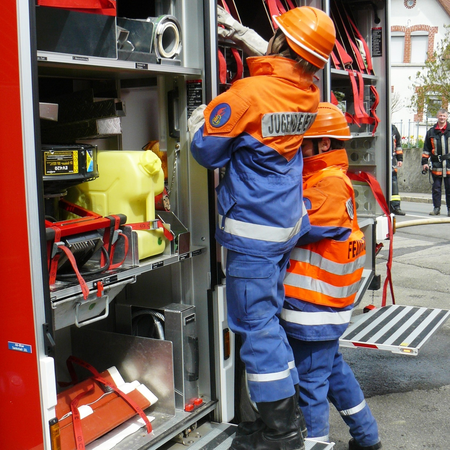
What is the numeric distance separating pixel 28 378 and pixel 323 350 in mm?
1509

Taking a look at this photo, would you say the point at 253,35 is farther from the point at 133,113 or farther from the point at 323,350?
the point at 323,350

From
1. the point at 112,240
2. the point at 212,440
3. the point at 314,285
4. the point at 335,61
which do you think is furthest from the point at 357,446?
the point at 335,61

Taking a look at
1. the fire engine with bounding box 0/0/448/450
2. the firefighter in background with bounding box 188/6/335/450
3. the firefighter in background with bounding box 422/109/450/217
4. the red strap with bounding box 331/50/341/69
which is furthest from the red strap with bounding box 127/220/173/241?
the firefighter in background with bounding box 422/109/450/217

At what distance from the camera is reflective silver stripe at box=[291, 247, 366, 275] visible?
125 inches

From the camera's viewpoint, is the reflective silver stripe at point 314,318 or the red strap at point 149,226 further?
the reflective silver stripe at point 314,318

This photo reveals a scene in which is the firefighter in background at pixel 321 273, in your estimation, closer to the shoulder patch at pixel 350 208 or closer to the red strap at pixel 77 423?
the shoulder patch at pixel 350 208

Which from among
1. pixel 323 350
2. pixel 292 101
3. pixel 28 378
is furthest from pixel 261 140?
pixel 28 378

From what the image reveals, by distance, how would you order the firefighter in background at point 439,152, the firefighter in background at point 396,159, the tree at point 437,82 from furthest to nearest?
the tree at point 437,82
the firefighter in background at point 439,152
the firefighter in background at point 396,159

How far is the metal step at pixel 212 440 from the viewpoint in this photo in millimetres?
3027

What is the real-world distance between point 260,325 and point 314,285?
49 cm

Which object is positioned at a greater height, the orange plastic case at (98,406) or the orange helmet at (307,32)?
the orange helmet at (307,32)

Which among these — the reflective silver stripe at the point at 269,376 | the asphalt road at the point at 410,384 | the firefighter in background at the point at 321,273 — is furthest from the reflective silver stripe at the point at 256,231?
the asphalt road at the point at 410,384

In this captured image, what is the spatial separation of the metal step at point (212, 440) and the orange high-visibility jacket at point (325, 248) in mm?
672

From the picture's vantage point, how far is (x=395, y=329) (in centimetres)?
448
